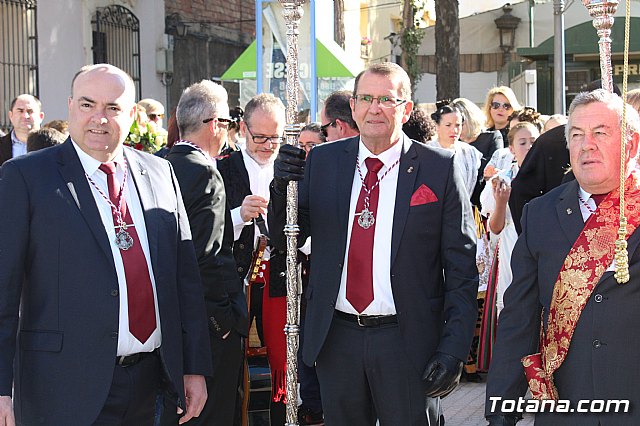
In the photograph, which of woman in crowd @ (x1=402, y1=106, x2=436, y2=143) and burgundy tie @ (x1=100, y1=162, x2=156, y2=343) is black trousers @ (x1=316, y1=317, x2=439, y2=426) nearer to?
burgundy tie @ (x1=100, y1=162, x2=156, y2=343)

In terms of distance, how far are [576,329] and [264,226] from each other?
2980 millimetres

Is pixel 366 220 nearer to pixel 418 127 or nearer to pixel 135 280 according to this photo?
pixel 135 280

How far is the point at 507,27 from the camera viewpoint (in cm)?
2286

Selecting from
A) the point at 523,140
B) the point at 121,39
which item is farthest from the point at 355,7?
the point at 523,140

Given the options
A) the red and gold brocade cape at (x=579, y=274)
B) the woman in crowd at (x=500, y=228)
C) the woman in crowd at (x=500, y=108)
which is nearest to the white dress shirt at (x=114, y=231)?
the red and gold brocade cape at (x=579, y=274)

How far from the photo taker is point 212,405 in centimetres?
548

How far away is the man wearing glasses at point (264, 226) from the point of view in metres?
6.31

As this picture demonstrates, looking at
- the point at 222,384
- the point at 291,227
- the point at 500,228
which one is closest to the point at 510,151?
the point at 500,228

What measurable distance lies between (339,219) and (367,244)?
186 mm

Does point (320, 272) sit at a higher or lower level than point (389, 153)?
lower

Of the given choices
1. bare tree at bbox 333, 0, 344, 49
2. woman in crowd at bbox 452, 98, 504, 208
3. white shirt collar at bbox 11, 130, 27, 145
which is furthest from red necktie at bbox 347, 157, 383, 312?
bare tree at bbox 333, 0, 344, 49

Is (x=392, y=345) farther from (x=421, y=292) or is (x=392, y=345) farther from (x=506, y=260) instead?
(x=506, y=260)

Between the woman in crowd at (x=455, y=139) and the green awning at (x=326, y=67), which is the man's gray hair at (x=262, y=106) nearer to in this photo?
the woman in crowd at (x=455, y=139)

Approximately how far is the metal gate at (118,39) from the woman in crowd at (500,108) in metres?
8.00
